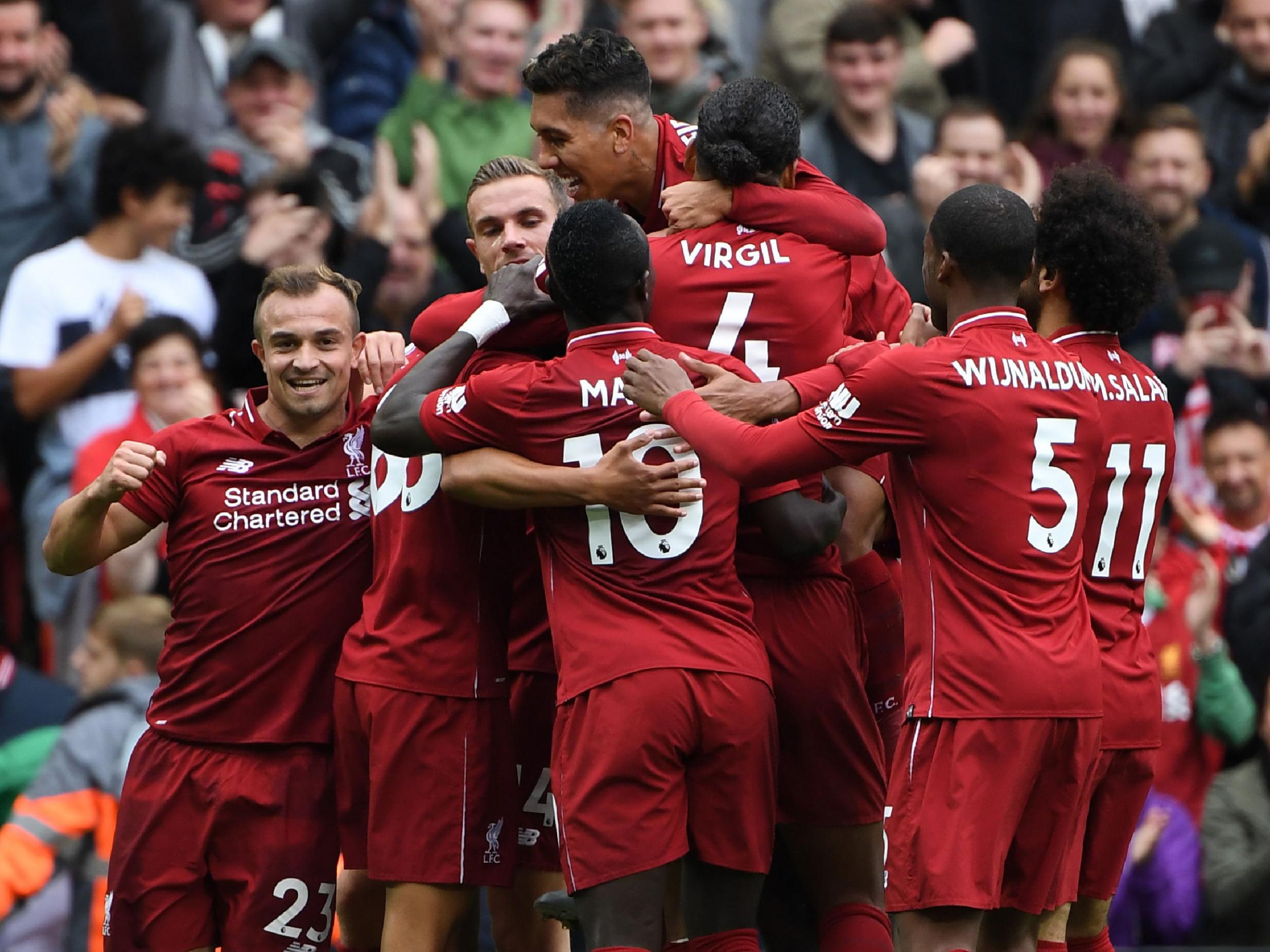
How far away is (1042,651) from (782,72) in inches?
234

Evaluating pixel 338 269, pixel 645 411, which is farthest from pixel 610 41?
pixel 338 269

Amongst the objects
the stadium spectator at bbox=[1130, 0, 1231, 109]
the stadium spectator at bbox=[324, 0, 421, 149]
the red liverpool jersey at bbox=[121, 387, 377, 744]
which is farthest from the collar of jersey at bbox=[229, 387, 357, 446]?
the stadium spectator at bbox=[1130, 0, 1231, 109]

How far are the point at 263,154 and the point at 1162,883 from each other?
5244 millimetres

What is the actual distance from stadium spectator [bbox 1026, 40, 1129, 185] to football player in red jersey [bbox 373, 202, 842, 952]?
17.8 ft

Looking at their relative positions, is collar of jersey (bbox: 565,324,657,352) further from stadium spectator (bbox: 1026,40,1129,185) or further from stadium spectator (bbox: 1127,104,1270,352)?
stadium spectator (bbox: 1026,40,1129,185)

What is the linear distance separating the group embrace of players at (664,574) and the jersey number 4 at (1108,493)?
0.01 metres

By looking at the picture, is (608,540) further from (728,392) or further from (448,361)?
(448,361)

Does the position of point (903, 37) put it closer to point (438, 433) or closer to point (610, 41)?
point (610, 41)

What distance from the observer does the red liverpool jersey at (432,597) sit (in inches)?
244

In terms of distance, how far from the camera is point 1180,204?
409 inches

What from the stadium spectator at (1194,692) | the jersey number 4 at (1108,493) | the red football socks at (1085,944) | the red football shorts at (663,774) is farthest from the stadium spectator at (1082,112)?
the red football shorts at (663,774)

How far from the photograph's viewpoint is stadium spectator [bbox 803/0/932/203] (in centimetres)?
1029

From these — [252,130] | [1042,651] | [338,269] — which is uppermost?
[252,130]

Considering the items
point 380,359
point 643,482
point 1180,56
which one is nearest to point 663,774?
point 643,482
